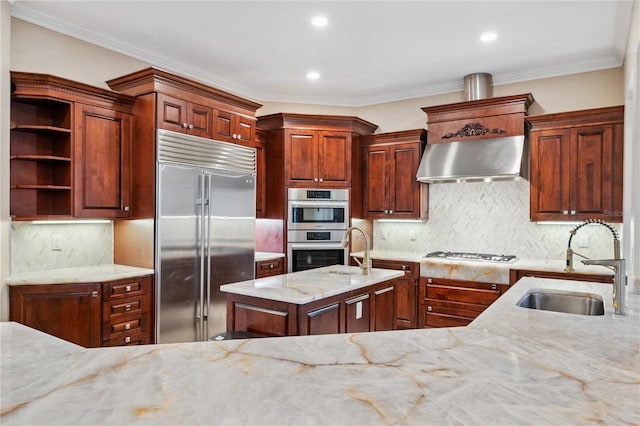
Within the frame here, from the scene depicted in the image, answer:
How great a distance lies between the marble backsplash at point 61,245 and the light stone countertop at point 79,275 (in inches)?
2.9

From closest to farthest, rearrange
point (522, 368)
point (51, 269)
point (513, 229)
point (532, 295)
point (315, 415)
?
point (315, 415), point (522, 368), point (532, 295), point (51, 269), point (513, 229)

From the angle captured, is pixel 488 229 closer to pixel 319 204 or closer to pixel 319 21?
pixel 319 204

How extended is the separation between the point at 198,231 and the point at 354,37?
2.33m

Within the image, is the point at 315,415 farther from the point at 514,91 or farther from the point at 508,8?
the point at 514,91

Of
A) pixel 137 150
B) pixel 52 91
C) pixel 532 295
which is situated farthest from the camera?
pixel 137 150

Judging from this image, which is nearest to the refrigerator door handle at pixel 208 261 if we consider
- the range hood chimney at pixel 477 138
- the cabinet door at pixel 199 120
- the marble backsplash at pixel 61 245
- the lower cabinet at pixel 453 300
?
the cabinet door at pixel 199 120

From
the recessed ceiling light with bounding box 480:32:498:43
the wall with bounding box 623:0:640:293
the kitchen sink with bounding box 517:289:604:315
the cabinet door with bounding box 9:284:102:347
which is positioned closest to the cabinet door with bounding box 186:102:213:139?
the cabinet door with bounding box 9:284:102:347

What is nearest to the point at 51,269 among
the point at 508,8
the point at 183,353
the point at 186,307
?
the point at 186,307

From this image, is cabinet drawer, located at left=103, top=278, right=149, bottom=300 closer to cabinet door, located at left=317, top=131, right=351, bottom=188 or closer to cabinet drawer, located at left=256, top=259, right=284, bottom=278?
cabinet drawer, located at left=256, top=259, right=284, bottom=278

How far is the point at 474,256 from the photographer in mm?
4727

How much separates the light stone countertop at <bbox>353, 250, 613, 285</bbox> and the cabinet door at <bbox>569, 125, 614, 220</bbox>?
21.3 inches

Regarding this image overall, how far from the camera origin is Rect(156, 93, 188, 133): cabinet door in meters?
3.69

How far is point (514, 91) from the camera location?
4.78 m

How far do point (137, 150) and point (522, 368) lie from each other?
12.0ft
